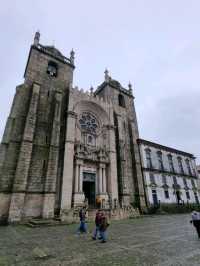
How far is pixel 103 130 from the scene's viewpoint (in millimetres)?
23922

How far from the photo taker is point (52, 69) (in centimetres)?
2411

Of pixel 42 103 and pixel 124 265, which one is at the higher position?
pixel 42 103

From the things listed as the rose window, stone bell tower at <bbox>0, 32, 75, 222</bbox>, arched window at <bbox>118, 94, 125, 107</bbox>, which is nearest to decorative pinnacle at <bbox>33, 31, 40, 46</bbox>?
stone bell tower at <bbox>0, 32, 75, 222</bbox>

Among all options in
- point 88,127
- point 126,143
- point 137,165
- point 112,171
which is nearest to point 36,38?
point 88,127

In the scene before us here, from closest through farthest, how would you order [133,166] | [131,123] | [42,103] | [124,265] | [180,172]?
[124,265] < [42,103] < [133,166] < [131,123] < [180,172]

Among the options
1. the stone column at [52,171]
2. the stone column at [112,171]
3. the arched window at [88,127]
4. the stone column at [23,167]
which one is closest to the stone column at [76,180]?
the stone column at [52,171]

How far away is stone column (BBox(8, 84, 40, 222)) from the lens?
13.6 m

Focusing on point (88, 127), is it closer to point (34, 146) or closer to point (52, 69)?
point (34, 146)

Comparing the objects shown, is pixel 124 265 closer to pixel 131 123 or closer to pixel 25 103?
pixel 25 103

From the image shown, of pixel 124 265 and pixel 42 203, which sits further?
pixel 42 203

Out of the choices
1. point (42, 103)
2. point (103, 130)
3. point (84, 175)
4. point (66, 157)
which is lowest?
point (84, 175)

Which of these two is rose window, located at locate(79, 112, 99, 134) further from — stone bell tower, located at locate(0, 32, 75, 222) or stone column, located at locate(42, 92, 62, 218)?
stone column, located at locate(42, 92, 62, 218)

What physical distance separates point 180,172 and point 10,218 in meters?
29.2

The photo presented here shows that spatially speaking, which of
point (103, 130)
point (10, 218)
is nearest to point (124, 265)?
point (10, 218)
